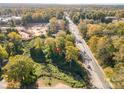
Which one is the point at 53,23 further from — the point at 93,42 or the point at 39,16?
the point at 93,42

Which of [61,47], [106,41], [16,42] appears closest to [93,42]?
[106,41]

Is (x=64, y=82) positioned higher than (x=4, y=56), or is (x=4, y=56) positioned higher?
(x=4, y=56)

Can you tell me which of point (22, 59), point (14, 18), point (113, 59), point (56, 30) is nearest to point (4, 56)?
point (22, 59)

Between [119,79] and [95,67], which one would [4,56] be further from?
[119,79]

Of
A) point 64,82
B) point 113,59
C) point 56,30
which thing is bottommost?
point 64,82

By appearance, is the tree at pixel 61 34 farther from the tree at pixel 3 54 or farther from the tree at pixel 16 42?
the tree at pixel 3 54

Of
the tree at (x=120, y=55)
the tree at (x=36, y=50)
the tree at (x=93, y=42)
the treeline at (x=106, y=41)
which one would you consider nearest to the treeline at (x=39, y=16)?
the tree at (x=36, y=50)

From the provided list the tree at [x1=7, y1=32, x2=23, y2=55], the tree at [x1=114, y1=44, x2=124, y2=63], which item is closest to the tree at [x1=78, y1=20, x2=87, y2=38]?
the tree at [x1=114, y1=44, x2=124, y2=63]
